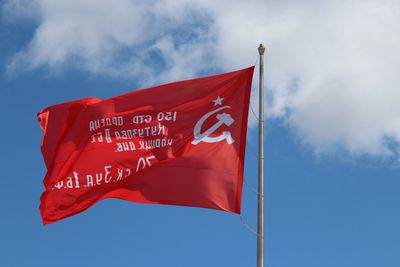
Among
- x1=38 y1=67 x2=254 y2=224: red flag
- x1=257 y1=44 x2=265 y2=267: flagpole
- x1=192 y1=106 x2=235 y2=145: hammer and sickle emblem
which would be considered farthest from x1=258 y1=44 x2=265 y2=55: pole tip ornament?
x1=192 y1=106 x2=235 y2=145: hammer and sickle emblem

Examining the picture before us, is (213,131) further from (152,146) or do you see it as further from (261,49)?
(261,49)

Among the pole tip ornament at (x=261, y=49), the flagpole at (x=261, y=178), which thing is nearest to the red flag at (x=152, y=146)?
the pole tip ornament at (x=261, y=49)

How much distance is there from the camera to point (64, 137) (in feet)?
97.8

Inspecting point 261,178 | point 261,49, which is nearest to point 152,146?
point 261,178

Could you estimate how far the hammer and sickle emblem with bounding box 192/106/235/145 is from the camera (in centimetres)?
2730

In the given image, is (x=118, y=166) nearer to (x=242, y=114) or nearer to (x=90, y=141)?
(x=90, y=141)

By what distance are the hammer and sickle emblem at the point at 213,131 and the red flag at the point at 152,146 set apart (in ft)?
0.10

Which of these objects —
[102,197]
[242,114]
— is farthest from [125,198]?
[242,114]

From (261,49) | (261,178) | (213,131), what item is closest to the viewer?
(261,178)

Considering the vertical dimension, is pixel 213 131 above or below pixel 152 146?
above

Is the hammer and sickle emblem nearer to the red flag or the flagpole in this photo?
the red flag

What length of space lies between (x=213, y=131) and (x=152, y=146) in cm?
228

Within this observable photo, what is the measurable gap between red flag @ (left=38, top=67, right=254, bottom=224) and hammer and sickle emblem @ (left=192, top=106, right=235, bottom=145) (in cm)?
3

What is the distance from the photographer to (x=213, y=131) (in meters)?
27.5
